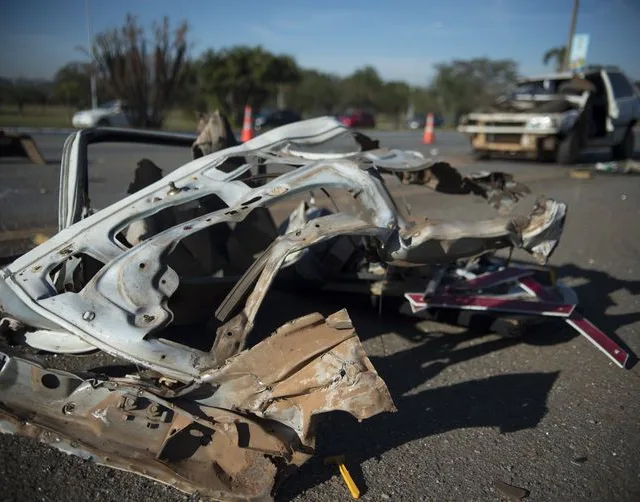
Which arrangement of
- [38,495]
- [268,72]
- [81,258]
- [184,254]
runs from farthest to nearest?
[268,72]
[184,254]
[81,258]
[38,495]

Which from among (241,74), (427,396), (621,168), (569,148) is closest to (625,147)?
(569,148)

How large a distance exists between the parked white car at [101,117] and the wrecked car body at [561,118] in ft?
43.5

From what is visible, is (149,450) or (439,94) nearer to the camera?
(149,450)

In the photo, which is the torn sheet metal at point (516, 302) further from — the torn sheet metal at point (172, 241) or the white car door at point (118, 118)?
the white car door at point (118, 118)

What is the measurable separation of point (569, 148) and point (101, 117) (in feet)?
52.5

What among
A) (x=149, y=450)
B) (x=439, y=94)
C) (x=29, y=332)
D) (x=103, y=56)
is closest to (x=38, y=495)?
(x=149, y=450)

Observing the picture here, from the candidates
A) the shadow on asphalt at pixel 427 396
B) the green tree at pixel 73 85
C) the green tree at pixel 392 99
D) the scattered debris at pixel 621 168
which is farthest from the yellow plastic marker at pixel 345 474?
the green tree at pixel 392 99

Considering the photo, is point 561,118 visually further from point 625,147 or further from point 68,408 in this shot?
point 68,408

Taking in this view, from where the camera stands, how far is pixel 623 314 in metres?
4.34

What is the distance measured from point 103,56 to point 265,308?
24382 millimetres

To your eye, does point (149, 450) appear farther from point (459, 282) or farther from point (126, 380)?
point (459, 282)

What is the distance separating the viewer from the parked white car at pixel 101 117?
19.8 meters

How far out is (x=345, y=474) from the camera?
7.31ft

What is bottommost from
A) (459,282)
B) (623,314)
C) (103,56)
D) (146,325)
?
(623,314)
